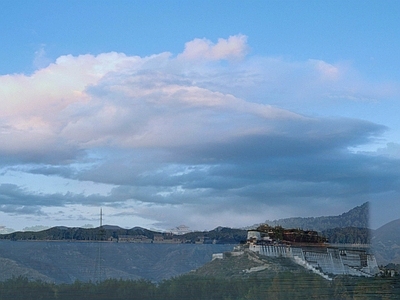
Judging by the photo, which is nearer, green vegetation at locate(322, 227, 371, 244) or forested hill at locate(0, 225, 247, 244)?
forested hill at locate(0, 225, 247, 244)

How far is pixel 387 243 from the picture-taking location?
52.1 feet

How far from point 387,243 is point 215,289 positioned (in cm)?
439

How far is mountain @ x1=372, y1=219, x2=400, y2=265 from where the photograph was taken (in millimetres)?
15664

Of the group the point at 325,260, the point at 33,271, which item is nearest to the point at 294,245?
the point at 325,260

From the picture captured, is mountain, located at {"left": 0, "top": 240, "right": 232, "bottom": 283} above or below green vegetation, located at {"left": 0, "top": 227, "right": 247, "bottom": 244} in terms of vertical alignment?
below

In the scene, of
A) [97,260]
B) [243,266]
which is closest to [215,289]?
[243,266]

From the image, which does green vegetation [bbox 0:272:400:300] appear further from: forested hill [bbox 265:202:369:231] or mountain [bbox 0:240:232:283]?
forested hill [bbox 265:202:369:231]

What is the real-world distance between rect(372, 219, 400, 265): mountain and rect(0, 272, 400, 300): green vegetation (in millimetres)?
625

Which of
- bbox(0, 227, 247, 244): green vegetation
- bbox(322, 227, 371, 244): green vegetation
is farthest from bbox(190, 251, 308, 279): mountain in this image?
bbox(322, 227, 371, 244): green vegetation

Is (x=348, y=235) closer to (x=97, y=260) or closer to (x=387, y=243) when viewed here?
(x=387, y=243)

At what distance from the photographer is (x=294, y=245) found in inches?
589

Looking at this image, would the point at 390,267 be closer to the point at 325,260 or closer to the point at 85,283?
the point at 325,260

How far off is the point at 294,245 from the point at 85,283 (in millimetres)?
4448

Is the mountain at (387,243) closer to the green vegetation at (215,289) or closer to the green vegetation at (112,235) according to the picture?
the green vegetation at (215,289)
